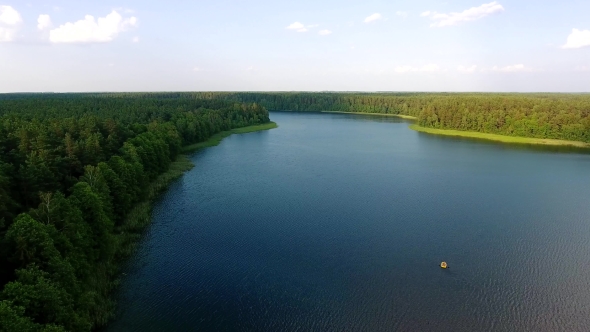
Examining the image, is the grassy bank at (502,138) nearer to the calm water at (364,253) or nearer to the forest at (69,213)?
the calm water at (364,253)

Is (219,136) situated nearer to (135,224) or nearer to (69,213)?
(135,224)

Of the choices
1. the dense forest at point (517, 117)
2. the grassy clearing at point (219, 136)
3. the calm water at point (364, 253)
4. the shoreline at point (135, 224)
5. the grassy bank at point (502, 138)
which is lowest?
the grassy bank at point (502, 138)

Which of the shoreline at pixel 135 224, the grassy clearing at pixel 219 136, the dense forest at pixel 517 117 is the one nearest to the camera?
the shoreline at pixel 135 224

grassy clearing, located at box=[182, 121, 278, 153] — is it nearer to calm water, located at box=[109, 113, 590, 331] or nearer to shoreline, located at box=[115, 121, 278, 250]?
shoreline, located at box=[115, 121, 278, 250]

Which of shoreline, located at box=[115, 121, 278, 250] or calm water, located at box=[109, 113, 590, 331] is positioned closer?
calm water, located at box=[109, 113, 590, 331]

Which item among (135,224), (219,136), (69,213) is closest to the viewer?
(69,213)

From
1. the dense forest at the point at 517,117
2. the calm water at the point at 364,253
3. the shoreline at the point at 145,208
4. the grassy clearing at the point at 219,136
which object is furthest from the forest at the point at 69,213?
the dense forest at the point at 517,117

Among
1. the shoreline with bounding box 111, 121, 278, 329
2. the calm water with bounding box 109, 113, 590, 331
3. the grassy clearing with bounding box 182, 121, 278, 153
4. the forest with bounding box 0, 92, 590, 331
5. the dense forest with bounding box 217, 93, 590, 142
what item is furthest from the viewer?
the dense forest with bounding box 217, 93, 590, 142

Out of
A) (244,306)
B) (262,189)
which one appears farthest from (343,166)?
(244,306)

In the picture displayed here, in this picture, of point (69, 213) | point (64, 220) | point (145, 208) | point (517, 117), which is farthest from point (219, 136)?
point (517, 117)

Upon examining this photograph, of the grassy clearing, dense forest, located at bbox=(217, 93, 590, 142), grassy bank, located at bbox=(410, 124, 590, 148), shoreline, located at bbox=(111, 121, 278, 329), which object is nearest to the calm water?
shoreline, located at bbox=(111, 121, 278, 329)
